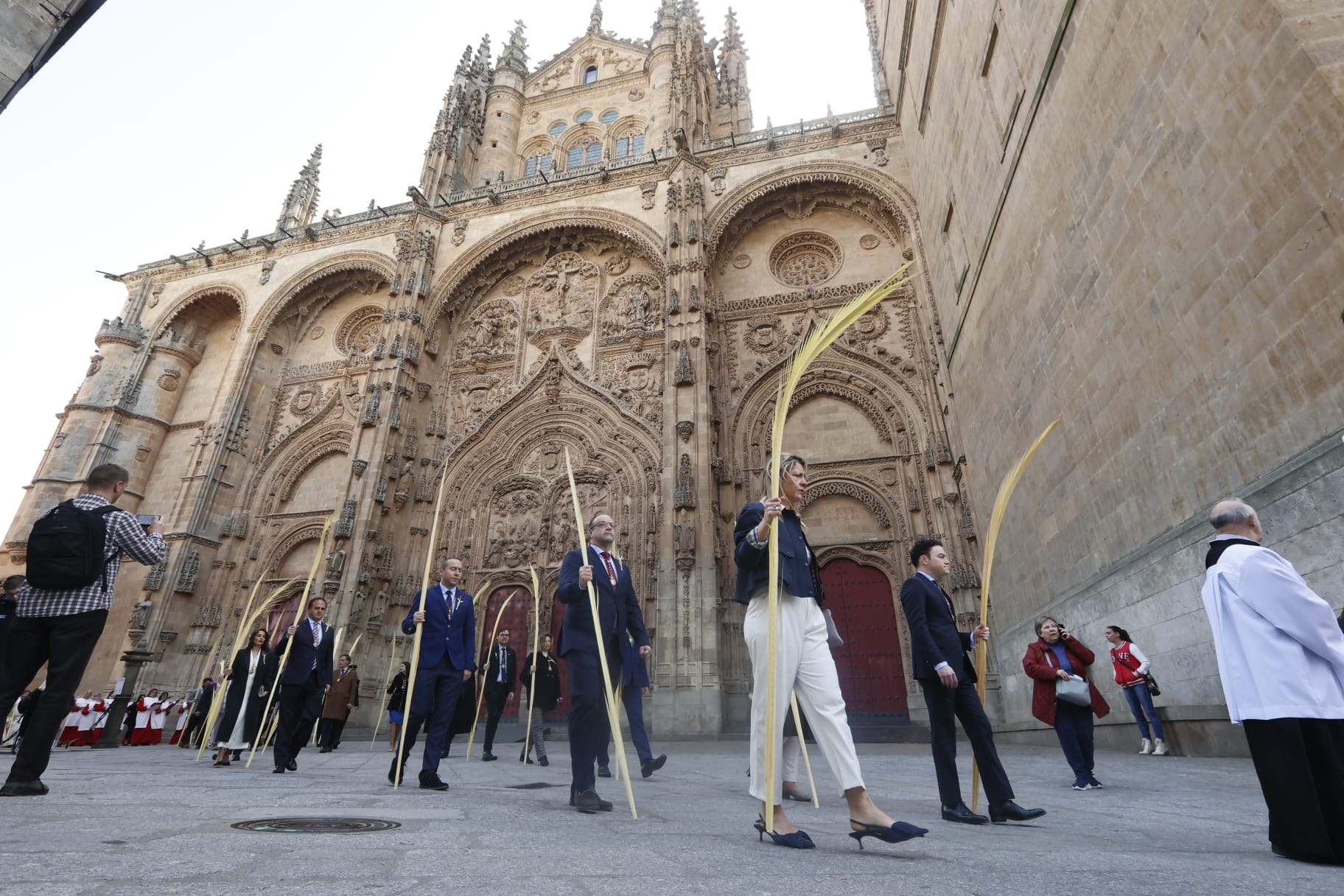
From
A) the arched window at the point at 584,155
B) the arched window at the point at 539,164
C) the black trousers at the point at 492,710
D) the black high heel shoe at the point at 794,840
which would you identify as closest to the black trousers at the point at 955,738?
the black high heel shoe at the point at 794,840

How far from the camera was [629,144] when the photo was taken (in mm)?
24609

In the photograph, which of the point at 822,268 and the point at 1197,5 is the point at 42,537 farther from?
the point at 822,268

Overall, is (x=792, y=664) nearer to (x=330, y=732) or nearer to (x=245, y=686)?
(x=245, y=686)

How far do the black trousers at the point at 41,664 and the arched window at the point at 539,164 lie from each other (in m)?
24.3

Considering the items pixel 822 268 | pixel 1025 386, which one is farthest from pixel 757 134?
pixel 1025 386

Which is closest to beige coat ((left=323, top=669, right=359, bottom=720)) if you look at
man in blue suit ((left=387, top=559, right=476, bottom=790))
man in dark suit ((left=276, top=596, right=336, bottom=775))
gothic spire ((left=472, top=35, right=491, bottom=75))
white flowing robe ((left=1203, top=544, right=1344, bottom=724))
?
man in dark suit ((left=276, top=596, right=336, bottom=775))

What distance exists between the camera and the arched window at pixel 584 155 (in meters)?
25.0

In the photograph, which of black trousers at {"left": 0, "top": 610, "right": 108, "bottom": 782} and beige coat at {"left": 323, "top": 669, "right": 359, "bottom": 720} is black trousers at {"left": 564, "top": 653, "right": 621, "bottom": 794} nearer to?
black trousers at {"left": 0, "top": 610, "right": 108, "bottom": 782}

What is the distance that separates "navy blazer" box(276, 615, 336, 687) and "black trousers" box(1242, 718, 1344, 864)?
7.25 meters

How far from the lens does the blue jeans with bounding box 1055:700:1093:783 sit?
4.88 meters

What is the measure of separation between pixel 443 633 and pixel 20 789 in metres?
2.34

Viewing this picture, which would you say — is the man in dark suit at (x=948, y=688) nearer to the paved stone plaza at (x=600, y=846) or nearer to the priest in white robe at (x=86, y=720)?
the paved stone plaza at (x=600, y=846)

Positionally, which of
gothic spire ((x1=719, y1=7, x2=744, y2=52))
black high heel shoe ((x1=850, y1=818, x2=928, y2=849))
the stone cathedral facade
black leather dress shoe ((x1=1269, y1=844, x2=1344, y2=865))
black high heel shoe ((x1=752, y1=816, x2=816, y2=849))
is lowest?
black leather dress shoe ((x1=1269, y1=844, x2=1344, y2=865))

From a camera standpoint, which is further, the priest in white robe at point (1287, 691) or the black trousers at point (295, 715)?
the black trousers at point (295, 715)
